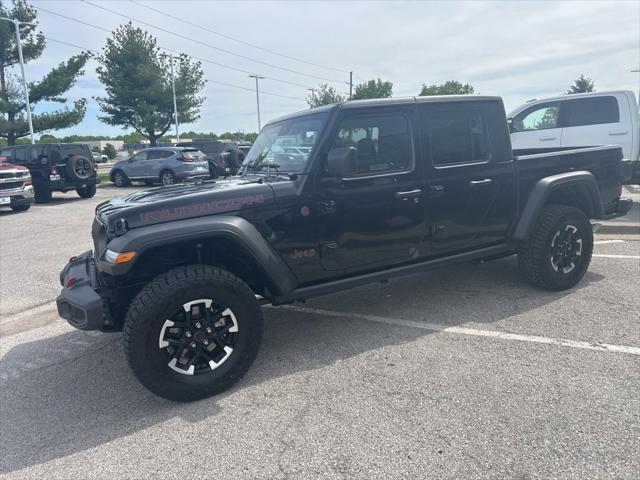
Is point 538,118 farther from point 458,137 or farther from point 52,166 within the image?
point 52,166

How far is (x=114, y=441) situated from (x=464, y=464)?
1.99 m

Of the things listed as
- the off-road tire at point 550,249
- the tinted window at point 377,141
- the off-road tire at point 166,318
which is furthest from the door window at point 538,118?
the off-road tire at point 166,318

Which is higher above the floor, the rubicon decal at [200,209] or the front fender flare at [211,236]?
the rubicon decal at [200,209]

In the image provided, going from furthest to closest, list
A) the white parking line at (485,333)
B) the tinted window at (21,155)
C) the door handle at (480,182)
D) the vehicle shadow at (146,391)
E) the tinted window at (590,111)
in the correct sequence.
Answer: the tinted window at (21,155) < the tinted window at (590,111) < the door handle at (480,182) < the white parking line at (485,333) < the vehicle shadow at (146,391)

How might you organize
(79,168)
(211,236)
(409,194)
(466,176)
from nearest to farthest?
(211,236) → (409,194) → (466,176) → (79,168)

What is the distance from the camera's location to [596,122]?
30.1 feet

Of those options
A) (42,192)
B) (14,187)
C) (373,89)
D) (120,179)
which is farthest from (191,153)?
(373,89)

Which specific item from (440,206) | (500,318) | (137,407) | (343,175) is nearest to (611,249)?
(500,318)

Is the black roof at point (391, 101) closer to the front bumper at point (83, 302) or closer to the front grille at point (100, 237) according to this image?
the front grille at point (100, 237)

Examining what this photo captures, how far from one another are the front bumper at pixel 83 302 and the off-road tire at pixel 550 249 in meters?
3.86

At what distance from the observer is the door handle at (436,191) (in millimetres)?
3795

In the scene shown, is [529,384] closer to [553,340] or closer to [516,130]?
[553,340]

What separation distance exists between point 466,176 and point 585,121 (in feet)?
22.9

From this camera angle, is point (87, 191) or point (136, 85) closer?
point (87, 191)
